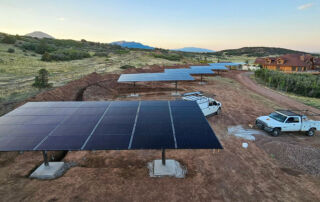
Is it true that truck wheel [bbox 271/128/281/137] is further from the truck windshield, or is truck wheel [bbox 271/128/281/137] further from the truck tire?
the truck tire

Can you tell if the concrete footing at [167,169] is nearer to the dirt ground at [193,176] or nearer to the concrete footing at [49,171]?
the dirt ground at [193,176]

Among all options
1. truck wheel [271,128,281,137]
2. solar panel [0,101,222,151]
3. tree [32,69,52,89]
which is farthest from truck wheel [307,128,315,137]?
tree [32,69,52,89]

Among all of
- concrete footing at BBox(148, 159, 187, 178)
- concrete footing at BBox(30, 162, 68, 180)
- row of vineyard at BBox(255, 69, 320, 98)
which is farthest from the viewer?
row of vineyard at BBox(255, 69, 320, 98)

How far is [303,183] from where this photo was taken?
9.55 m

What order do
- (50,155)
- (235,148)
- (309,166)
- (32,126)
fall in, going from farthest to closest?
(235,148)
(50,155)
(309,166)
(32,126)

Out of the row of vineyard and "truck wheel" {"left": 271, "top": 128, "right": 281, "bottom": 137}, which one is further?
the row of vineyard

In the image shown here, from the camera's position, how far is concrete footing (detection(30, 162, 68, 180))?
31.1ft

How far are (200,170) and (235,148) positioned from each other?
14.1 ft

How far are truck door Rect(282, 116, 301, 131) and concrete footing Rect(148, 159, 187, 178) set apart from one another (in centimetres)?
1106

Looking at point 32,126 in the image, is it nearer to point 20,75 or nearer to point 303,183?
point 303,183

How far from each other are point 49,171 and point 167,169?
7.02 m

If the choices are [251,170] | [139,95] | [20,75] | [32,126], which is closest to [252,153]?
[251,170]

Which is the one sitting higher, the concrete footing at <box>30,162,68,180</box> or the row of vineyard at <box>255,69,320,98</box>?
the row of vineyard at <box>255,69,320,98</box>

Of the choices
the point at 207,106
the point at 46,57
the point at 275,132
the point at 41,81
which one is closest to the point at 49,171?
the point at 207,106
